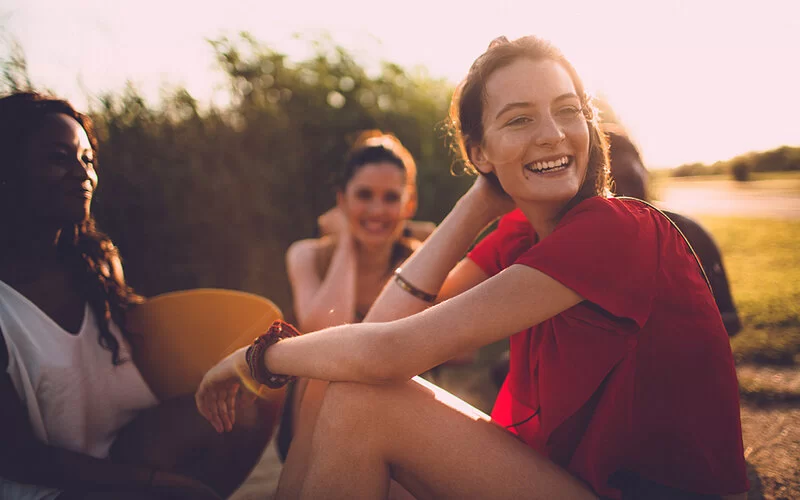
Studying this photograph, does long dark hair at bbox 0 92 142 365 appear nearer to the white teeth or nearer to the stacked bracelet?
the stacked bracelet

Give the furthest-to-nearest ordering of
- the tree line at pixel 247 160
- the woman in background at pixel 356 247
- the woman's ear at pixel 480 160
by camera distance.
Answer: the tree line at pixel 247 160 → the woman in background at pixel 356 247 → the woman's ear at pixel 480 160

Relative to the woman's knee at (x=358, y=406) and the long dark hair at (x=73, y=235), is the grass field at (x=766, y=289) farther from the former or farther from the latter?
the long dark hair at (x=73, y=235)

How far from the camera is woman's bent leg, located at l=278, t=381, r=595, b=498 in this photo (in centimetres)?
150

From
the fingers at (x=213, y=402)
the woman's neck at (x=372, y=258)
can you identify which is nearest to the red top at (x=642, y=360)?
the fingers at (x=213, y=402)

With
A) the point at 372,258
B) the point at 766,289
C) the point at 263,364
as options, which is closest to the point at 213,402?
the point at 263,364

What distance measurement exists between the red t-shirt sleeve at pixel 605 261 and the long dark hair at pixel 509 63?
0.38 m

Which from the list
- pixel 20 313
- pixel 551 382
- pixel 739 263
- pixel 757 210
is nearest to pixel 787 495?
pixel 551 382

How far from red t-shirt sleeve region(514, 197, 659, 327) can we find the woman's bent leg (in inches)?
23.0

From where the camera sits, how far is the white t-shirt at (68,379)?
5.82ft

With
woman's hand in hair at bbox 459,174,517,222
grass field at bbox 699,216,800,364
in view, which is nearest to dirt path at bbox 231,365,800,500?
grass field at bbox 699,216,800,364

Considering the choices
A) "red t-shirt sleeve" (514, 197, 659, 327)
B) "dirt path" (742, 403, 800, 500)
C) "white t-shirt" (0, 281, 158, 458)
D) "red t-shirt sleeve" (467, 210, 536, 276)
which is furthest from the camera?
"dirt path" (742, 403, 800, 500)

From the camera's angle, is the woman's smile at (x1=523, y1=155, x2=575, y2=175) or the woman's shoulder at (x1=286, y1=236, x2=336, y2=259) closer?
the woman's smile at (x1=523, y1=155, x2=575, y2=175)

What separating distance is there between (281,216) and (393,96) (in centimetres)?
185


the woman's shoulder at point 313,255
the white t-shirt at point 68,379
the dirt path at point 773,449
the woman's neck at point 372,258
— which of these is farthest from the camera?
the woman's neck at point 372,258
